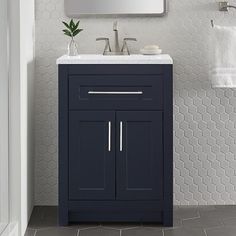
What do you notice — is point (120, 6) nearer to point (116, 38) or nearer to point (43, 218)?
point (116, 38)

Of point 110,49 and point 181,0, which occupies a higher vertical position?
point 181,0

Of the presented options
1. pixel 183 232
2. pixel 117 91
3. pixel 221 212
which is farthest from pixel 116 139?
pixel 221 212

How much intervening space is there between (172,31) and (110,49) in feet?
1.35

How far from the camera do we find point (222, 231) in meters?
4.01

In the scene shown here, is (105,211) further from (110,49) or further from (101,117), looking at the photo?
(110,49)

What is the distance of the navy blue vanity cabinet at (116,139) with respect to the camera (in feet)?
13.4

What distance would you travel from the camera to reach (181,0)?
453cm

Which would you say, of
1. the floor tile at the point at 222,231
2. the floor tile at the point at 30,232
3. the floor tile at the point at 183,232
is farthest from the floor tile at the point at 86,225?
the floor tile at the point at 222,231

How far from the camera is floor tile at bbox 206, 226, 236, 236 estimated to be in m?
3.96

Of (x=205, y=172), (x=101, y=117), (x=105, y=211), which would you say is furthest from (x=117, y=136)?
(x=205, y=172)

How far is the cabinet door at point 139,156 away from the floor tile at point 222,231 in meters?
0.36

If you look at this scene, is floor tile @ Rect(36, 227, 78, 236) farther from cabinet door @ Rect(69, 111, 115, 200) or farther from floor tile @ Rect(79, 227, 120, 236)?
cabinet door @ Rect(69, 111, 115, 200)

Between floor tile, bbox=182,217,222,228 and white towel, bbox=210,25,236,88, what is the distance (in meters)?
0.80
